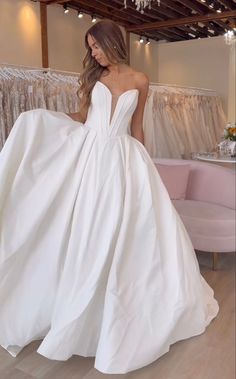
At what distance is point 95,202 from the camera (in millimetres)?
1595

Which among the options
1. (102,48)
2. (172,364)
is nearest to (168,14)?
(102,48)

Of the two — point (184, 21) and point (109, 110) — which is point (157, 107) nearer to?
point (184, 21)

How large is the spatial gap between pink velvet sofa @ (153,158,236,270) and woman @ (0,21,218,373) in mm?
969

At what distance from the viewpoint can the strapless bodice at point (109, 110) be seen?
5.50ft

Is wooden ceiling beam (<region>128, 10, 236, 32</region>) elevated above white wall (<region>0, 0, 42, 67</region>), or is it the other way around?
wooden ceiling beam (<region>128, 10, 236, 32</region>)

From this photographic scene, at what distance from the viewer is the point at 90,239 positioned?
1.58 meters

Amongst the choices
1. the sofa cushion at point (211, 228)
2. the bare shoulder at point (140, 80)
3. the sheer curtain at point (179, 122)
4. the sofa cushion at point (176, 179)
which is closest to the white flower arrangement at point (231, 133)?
the sheer curtain at point (179, 122)

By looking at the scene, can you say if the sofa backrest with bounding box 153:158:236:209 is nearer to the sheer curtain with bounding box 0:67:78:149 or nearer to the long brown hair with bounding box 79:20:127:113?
the sheer curtain with bounding box 0:67:78:149

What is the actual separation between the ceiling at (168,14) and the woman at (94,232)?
3788 mm

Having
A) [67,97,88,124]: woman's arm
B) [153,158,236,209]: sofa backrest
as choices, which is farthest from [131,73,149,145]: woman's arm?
[153,158,236,209]: sofa backrest

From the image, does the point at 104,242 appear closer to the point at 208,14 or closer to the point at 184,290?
the point at 184,290

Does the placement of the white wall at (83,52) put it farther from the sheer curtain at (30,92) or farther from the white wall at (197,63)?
the sheer curtain at (30,92)

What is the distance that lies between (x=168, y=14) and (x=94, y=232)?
16.7ft

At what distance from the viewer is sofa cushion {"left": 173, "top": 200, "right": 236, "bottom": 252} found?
2.62m
